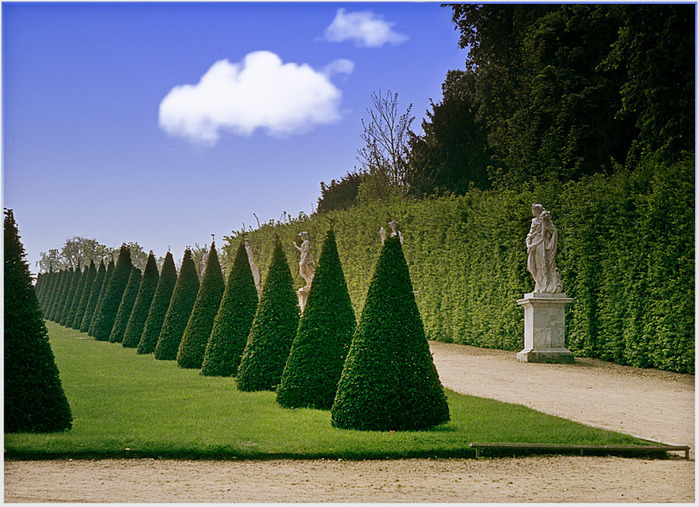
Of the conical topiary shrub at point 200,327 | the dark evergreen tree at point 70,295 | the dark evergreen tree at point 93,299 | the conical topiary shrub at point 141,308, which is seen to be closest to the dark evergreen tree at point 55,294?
the dark evergreen tree at point 70,295

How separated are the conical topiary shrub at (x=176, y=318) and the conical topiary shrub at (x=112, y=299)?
7894 mm

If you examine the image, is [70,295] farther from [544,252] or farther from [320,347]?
[320,347]

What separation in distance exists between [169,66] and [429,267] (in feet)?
51.1

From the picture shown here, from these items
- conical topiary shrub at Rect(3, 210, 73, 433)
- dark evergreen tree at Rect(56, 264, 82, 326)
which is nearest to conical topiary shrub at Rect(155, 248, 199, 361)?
conical topiary shrub at Rect(3, 210, 73, 433)

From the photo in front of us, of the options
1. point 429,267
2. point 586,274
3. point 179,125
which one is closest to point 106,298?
point 429,267

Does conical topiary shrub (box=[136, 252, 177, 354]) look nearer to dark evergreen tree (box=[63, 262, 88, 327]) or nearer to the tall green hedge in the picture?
the tall green hedge

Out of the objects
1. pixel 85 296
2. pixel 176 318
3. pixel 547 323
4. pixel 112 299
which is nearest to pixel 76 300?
pixel 85 296

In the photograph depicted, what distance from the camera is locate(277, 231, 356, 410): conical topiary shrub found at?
29.0 ft

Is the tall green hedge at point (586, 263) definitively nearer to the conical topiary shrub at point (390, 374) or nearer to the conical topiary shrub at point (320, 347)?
the conical topiary shrub at point (320, 347)

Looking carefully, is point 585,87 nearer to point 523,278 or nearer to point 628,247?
point 523,278

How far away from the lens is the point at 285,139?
8.10 m

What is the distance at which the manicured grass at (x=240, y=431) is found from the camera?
662 centimetres

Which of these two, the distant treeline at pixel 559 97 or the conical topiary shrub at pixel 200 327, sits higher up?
the distant treeline at pixel 559 97

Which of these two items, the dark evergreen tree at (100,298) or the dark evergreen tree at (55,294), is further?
the dark evergreen tree at (55,294)
